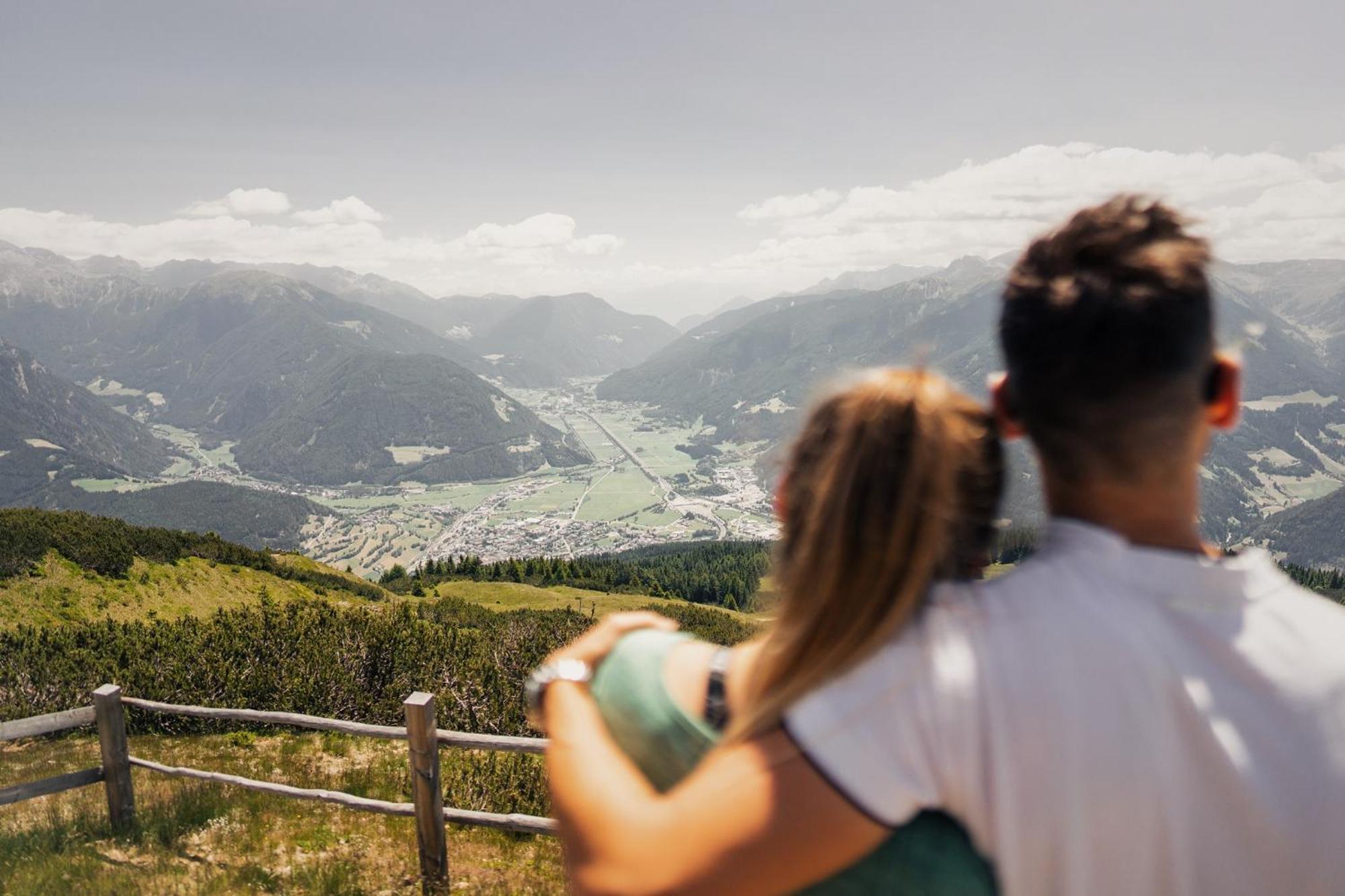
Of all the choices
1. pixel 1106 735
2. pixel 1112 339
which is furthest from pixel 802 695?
pixel 1112 339

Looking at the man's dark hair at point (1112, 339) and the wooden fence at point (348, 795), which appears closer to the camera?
the man's dark hair at point (1112, 339)

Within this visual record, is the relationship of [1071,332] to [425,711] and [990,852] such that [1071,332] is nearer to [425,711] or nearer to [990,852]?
[990,852]

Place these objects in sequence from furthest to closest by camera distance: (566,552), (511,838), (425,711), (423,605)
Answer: (566,552) → (423,605) → (511,838) → (425,711)

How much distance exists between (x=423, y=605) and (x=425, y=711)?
3392 cm

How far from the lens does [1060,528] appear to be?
1.34 metres

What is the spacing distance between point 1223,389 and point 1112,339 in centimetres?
32

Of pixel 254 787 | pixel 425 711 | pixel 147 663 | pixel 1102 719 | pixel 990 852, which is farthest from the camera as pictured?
pixel 147 663

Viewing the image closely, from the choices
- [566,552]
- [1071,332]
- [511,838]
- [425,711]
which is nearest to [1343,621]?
[1071,332]

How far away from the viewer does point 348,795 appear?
7180mm

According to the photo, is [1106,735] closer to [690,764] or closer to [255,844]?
[690,764]

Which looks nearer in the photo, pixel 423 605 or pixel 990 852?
pixel 990 852

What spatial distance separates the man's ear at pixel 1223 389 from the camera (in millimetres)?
1388

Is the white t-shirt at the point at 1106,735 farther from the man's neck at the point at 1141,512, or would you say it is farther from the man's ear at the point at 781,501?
the man's ear at the point at 781,501

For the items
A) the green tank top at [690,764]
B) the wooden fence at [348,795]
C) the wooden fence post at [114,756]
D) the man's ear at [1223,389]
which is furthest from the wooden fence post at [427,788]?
the man's ear at [1223,389]
